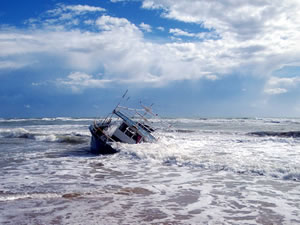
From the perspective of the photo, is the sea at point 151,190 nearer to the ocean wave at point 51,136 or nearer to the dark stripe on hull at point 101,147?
the dark stripe on hull at point 101,147

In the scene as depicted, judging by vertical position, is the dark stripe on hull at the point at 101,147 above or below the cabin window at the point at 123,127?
below

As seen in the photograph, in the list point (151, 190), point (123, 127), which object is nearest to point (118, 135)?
point (123, 127)

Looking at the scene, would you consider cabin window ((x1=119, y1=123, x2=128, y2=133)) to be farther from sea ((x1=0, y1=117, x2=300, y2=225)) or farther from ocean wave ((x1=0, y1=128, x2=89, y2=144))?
ocean wave ((x1=0, y1=128, x2=89, y2=144))

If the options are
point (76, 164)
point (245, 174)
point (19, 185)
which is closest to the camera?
point (19, 185)

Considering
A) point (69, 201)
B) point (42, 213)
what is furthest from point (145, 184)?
point (42, 213)

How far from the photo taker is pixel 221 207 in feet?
23.6

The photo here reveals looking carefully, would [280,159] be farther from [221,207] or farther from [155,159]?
[221,207]

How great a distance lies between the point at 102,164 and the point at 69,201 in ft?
19.6

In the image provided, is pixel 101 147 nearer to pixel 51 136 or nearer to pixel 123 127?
pixel 123 127

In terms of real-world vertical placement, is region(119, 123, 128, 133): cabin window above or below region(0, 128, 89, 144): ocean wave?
above

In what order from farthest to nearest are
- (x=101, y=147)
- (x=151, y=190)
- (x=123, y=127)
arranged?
(x=123, y=127), (x=101, y=147), (x=151, y=190)

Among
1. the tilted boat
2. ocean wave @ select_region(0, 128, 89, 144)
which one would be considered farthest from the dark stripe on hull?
ocean wave @ select_region(0, 128, 89, 144)

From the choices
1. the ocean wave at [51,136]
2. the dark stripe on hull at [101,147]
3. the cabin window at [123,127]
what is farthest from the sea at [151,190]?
the ocean wave at [51,136]

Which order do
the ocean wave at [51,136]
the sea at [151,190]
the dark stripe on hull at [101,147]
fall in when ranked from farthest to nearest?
the ocean wave at [51,136] → the dark stripe on hull at [101,147] → the sea at [151,190]
